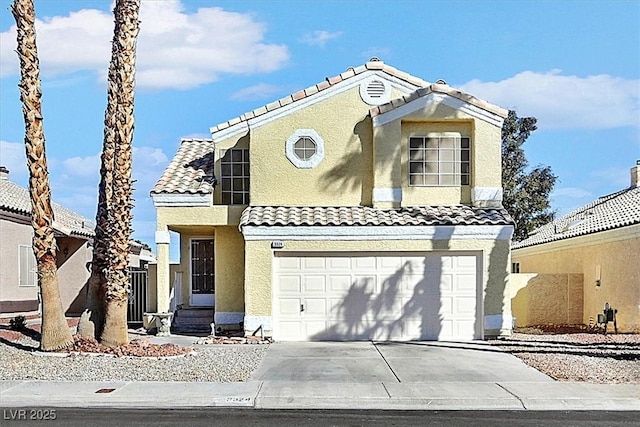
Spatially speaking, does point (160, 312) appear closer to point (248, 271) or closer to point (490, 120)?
point (248, 271)

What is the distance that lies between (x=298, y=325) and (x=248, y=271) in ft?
5.87

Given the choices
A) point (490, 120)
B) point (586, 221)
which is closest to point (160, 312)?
point (490, 120)

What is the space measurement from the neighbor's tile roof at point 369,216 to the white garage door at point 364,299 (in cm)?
85

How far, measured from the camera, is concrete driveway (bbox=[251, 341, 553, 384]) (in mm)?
13602

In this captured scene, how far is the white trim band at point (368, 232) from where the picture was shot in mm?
18859

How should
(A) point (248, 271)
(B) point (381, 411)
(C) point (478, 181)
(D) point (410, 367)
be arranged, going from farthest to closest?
(C) point (478, 181)
(A) point (248, 271)
(D) point (410, 367)
(B) point (381, 411)

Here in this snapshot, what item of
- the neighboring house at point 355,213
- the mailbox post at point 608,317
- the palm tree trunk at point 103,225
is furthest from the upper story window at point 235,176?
the mailbox post at point 608,317

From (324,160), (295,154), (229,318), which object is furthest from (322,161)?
(229,318)

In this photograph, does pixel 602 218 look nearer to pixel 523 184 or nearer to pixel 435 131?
pixel 435 131

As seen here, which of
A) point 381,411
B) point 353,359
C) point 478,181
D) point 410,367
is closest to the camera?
point 381,411

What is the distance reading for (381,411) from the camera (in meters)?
11.1

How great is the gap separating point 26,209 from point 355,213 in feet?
36.1

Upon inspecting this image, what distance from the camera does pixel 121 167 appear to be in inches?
638

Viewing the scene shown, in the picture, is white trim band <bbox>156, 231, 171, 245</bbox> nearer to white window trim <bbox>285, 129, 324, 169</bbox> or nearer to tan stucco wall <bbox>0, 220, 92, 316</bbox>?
white window trim <bbox>285, 129, 324, 169</bbox>
